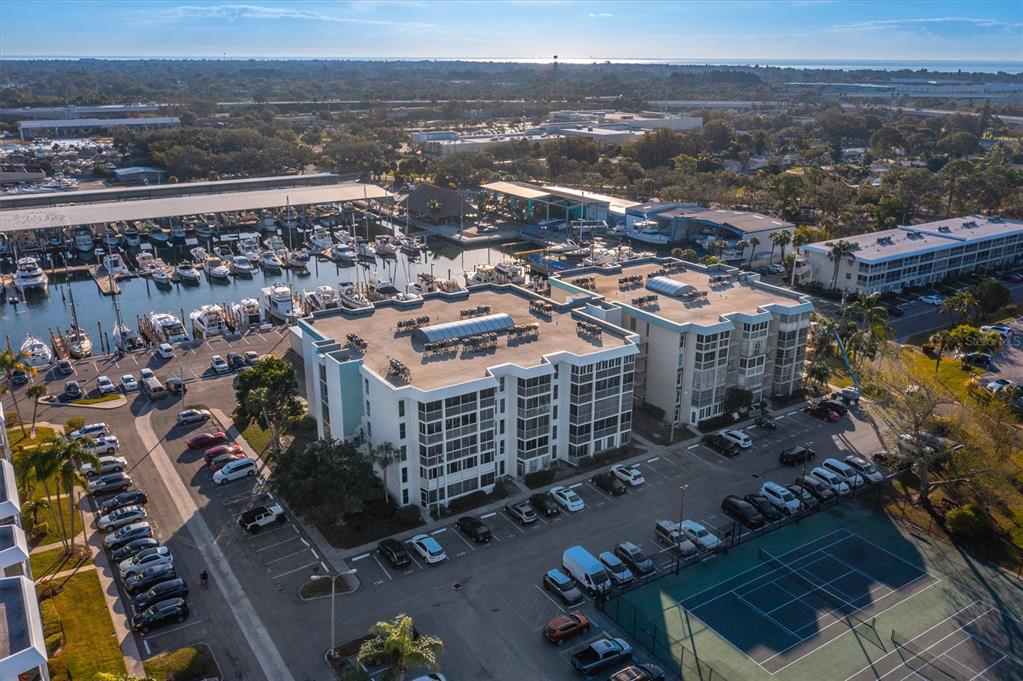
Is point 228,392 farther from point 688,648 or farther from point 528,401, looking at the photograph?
point 688,648

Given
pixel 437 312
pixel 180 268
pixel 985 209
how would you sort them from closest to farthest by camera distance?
1. pixel 437 312
2. pixel 180 268
3. pixel 985 209

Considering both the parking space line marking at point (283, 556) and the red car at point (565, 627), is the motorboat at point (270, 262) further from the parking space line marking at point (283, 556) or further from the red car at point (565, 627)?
the red car at point (565, 627)

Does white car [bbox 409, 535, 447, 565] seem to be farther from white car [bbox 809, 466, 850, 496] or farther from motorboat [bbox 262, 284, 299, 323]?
motorboat [bbox 262, 284, 299, 323]

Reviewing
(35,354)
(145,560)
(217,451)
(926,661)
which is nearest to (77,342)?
(35,354)

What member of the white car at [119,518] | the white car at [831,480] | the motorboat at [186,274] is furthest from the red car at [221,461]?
the motorboat at [186,274]

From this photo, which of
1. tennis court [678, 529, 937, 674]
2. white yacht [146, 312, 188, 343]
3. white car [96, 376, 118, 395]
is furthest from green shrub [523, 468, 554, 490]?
white yacht [146, 312, 188, 343]

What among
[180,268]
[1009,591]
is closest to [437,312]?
[1009,591]
